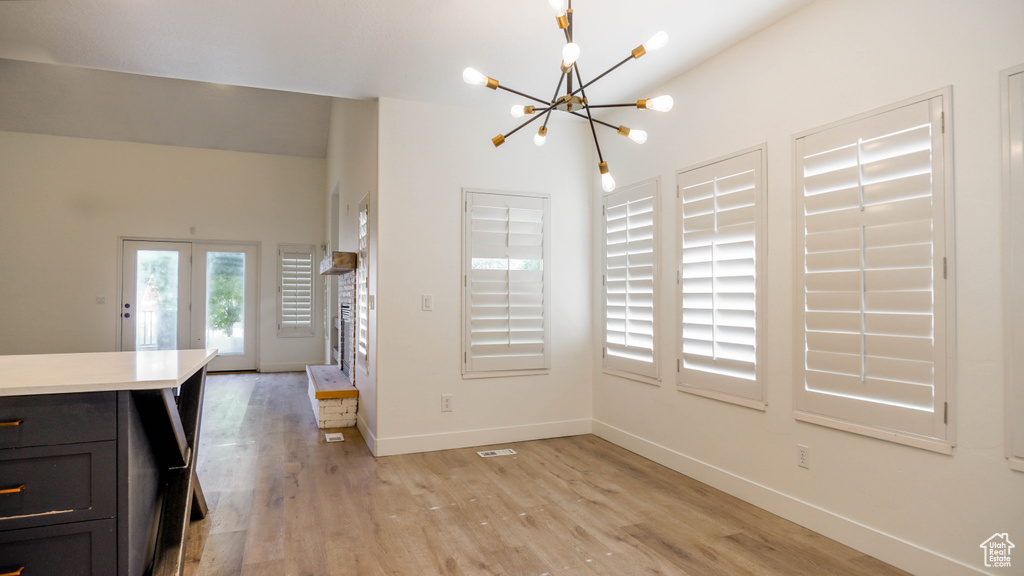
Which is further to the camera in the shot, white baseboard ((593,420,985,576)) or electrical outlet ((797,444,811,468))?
electrical outlet ((797,444,811,468))

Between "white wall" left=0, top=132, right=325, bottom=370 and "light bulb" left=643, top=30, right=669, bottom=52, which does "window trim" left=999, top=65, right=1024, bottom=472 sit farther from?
"white wall" left=0, top=132, right=325, bottom=370

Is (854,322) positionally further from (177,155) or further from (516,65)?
(177,155)

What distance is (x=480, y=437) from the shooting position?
4039 mm

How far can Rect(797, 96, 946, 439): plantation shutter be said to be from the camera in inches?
83.7

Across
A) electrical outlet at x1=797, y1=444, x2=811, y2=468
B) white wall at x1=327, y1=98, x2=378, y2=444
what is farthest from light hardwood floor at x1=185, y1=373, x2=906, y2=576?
white wall at x1=327, y1=98, x2=378, y2=444

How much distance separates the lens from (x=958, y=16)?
2.05m

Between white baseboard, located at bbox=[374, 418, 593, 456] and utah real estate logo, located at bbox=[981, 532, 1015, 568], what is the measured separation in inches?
106

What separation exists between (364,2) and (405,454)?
9.37ft

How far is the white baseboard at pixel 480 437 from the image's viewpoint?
12.5 ft

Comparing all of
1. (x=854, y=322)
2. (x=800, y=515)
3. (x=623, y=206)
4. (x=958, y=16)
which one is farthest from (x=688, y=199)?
(x=800, y=515)

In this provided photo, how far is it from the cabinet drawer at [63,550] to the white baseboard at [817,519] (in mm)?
2859

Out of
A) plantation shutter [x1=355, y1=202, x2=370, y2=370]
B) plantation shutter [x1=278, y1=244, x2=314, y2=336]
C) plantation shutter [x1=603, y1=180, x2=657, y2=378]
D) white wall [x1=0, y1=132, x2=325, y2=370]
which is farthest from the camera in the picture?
plantation shutter [x1=278, y1=244, x2=314, y2=336]

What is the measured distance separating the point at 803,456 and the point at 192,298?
25.8 ft

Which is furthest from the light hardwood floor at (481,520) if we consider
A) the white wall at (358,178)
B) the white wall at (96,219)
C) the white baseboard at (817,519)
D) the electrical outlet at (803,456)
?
the white wall at (96,219)
